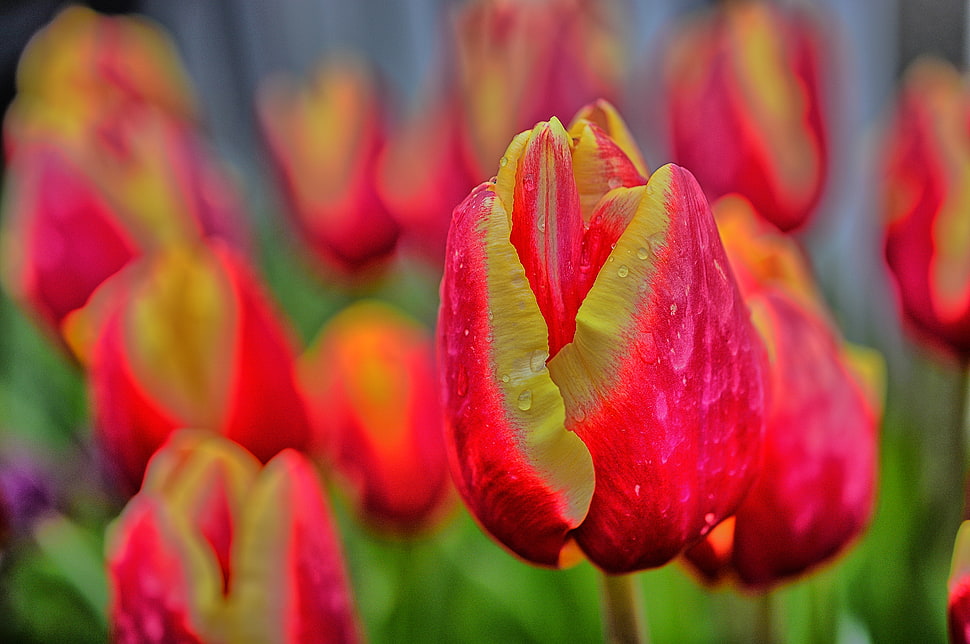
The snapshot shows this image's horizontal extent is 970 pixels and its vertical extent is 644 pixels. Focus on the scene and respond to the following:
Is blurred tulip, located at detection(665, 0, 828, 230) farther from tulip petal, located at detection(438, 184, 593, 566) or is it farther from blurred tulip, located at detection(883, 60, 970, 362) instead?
tulip petal, located at detection(438, 184, 593, 566)

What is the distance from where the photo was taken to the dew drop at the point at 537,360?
0.18m

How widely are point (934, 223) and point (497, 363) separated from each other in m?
0.20

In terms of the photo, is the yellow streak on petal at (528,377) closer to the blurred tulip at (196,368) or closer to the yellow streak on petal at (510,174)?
the yellow streak on petal at (510,174)

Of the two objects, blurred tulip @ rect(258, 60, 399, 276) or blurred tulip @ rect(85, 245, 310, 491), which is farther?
blurred tulip @ rect(258, 60, 399, 276)

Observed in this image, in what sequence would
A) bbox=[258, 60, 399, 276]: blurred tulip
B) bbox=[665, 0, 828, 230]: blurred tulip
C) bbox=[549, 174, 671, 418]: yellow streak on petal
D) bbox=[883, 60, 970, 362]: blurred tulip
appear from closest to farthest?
bbox=[549, 174, 671, 418]: yellow streak on petal < bbox=[883, 60, 970, 362]: blurred tulip < bbox=[665, 0, 828, 230]: blurred tulip < bbox=[258, 60, 399, 276]: blurred tulip

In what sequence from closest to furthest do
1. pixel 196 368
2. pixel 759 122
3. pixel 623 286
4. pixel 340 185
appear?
pixel 623 286 < pixel 196 368 < pixel 759 122 < pixel 340 185

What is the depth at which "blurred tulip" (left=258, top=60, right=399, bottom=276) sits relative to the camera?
1.74ft

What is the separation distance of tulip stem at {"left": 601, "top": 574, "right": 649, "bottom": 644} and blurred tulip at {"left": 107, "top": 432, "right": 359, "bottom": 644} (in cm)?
6

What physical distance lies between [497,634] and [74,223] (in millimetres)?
245

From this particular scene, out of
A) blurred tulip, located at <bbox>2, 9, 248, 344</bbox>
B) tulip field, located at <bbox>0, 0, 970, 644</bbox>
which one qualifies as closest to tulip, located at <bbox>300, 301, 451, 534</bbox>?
tulip field, located at <bbox>0, 0, 970, 644</bbox>

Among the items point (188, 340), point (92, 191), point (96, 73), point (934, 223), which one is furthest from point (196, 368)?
point (96, 73)

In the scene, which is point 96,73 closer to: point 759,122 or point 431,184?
point 431,184

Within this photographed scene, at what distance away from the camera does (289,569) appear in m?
0.22

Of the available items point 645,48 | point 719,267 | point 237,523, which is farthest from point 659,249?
point 645,48
